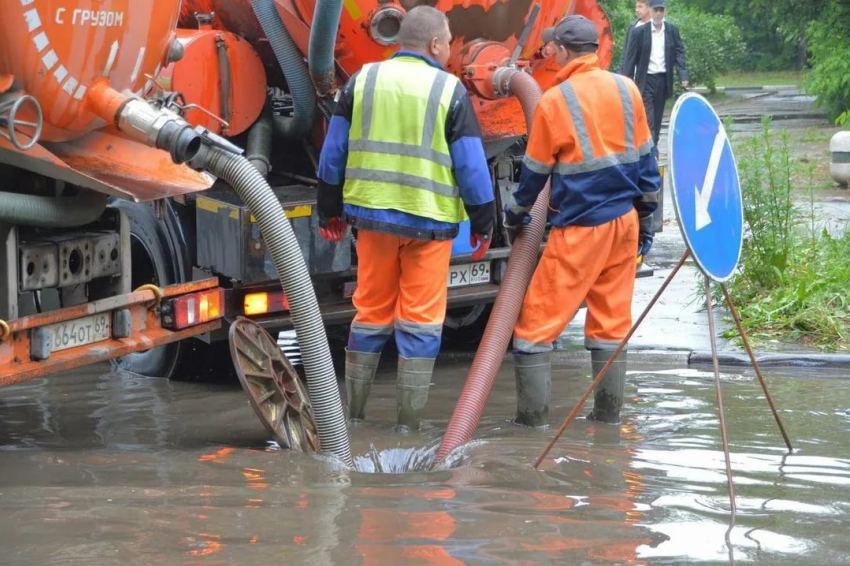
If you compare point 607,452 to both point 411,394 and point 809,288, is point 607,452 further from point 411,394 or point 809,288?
point 809,288

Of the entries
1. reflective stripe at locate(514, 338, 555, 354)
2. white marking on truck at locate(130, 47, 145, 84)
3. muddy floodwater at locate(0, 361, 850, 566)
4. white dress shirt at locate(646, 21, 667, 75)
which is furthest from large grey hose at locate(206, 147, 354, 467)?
white dress shirt at locate(646, 21, 667, 75)

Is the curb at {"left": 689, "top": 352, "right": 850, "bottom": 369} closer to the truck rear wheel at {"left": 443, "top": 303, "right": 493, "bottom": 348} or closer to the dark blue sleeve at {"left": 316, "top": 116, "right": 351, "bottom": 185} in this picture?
the truck rear wheel at {"left": 443, "top": 303, "right": 493, "bottom": 348}

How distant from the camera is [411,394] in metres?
5.29

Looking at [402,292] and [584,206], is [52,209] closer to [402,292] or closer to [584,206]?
[402,292]

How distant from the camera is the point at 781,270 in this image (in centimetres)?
736

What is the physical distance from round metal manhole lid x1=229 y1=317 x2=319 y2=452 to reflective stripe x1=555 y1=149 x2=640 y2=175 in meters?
1.45

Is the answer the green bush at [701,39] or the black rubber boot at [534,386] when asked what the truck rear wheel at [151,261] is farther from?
the green bush at [701,39]

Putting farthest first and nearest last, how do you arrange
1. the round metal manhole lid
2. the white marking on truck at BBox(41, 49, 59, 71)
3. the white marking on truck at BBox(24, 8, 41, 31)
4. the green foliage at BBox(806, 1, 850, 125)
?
the green foliage at BBox(806, 1, 850, 125) < the round metal manhole lid < the white marking on truck at BBox(41, 49, 59, 71) < the white marking on truck at BBox(24, 8, 41, 31)

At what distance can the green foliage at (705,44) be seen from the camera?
2572 centimetres

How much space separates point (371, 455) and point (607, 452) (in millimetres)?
944

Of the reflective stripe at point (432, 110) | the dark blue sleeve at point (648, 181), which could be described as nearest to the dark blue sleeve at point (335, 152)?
the reflective stripe at point (432, 110)

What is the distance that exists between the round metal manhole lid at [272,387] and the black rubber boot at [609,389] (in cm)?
125

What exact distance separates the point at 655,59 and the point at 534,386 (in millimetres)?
8026

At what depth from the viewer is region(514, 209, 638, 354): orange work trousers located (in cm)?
511
